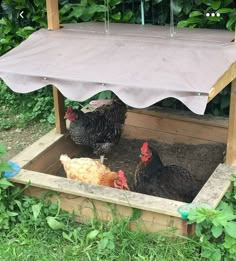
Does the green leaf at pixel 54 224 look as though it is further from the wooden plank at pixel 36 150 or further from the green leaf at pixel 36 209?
the wooden plank at pixel 36 150

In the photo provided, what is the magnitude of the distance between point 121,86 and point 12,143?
2.56m

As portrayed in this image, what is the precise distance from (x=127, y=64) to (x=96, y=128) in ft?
3.76

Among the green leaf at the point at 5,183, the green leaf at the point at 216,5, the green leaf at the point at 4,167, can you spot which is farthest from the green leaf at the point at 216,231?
the green leaf at the point at 216,5

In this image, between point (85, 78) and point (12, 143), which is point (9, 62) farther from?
point (12, 143)

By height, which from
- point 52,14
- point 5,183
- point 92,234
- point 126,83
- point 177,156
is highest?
point 52,14

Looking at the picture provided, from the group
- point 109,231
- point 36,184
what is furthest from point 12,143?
point 109,231

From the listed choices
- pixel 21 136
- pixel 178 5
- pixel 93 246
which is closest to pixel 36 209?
pixel 93 246

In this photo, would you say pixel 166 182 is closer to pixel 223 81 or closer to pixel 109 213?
pixel 109 213

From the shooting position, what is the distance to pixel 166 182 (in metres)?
3.60

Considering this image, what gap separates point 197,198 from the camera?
328cm

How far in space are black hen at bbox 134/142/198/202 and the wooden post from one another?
36.2 inches

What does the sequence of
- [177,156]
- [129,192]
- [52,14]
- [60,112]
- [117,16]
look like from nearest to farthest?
1. [129,192]
2. [52,14]
3. [60,112]
4. [177,156]
5. [117,16]

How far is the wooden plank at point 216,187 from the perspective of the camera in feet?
10.7

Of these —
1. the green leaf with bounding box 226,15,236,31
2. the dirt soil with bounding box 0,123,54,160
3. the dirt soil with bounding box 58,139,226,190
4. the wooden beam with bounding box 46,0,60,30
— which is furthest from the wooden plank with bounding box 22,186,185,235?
the green leaf with bounding box 226,15,236,31
